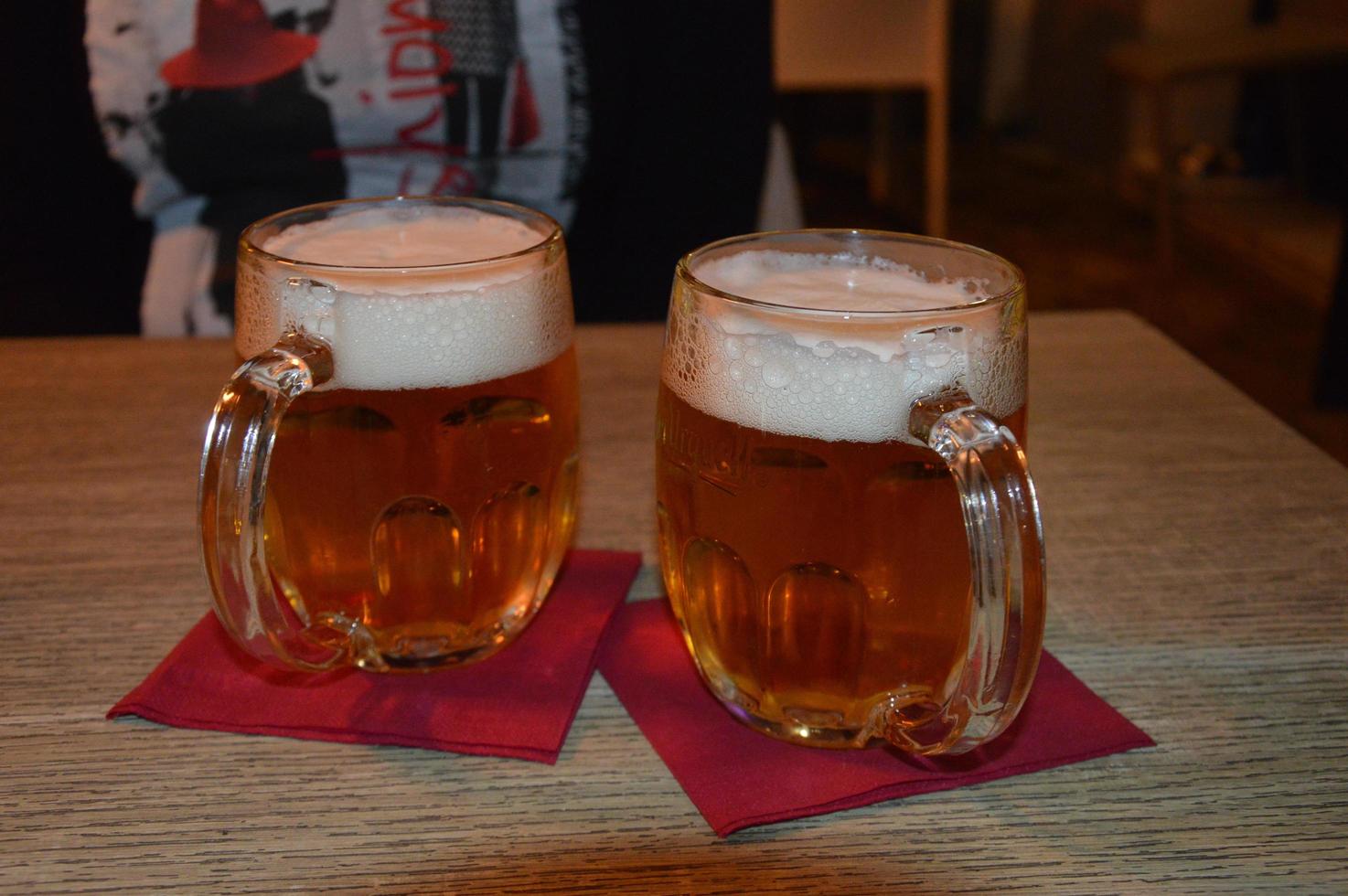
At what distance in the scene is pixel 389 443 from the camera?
1.85 feet

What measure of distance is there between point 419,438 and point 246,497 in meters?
0.09

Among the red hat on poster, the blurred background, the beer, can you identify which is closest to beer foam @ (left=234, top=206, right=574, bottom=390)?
the beer

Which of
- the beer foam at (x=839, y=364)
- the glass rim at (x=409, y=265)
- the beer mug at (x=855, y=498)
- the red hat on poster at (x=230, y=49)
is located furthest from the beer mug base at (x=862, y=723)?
the red hat on poster at (x=230, y=49)

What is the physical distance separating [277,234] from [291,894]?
328 mm

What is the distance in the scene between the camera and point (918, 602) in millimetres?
521

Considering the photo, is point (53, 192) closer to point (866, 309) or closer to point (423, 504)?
point (423, 504)

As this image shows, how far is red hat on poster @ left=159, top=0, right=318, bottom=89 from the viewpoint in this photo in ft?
5.25

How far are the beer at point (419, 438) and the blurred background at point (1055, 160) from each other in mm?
1273

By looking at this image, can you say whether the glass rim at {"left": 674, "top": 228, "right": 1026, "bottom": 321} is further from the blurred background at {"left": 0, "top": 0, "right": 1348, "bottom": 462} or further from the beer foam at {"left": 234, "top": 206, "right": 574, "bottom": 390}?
the blurred background at {"left": 0, "top": 0, "right": 1348, "bottom": 462}

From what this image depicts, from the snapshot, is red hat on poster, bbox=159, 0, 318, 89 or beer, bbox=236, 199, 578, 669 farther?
red hat on poster, bbox=159, 0, 318, 89

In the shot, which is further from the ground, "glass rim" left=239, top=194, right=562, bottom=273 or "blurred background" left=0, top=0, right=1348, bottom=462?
"glass rim" left=239, top=194, right=562, bottom=273

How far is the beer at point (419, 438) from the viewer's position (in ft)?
1.80

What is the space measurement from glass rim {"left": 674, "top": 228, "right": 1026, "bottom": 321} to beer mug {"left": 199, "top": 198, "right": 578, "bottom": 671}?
84 mm

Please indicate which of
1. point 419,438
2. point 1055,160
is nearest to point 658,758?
point 419,438
